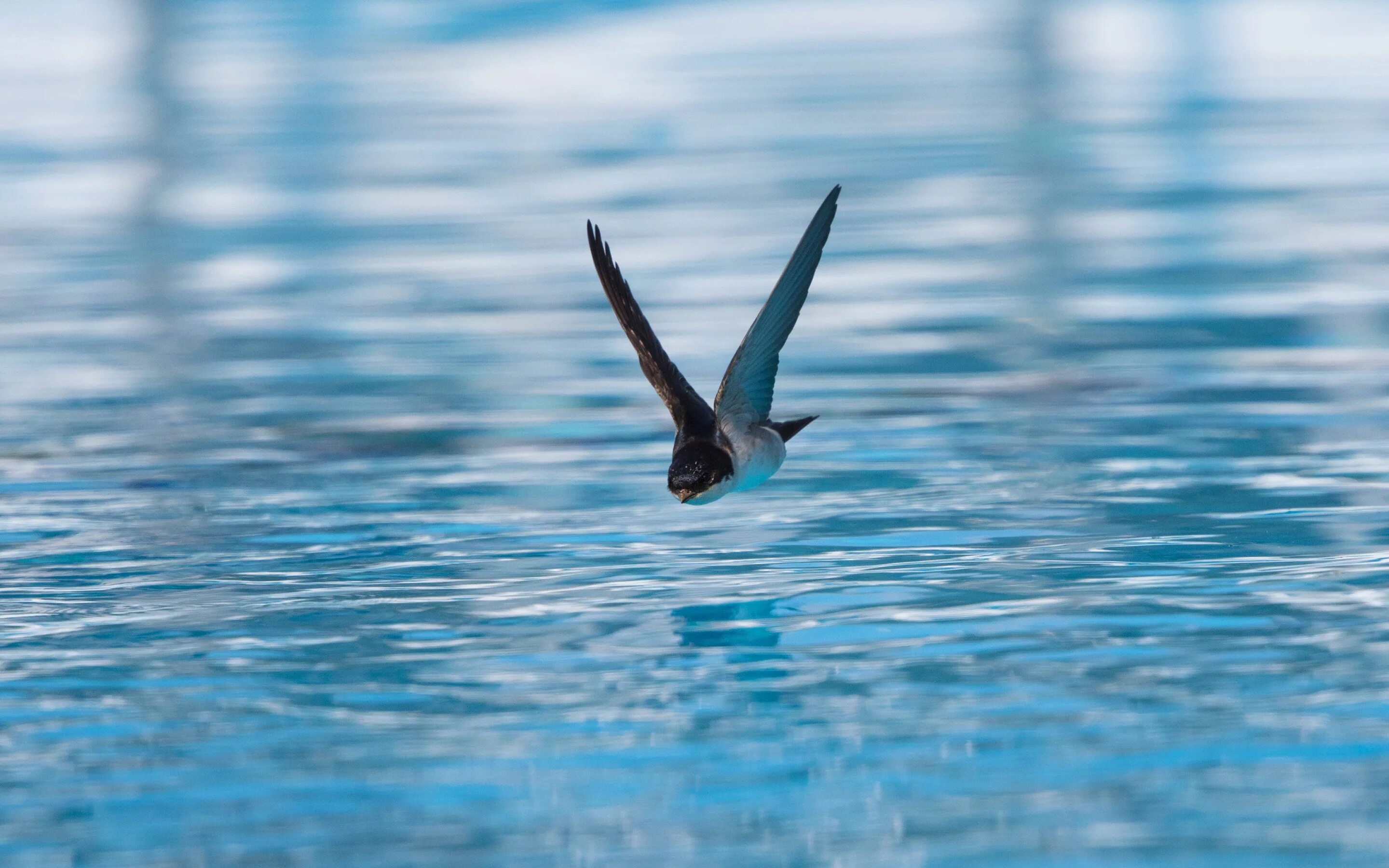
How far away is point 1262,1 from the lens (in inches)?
995

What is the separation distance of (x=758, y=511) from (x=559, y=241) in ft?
20.2

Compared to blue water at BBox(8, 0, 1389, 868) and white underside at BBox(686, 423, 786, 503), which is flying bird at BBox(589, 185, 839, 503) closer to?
white underside at BBox(686, 423, 786, 503)

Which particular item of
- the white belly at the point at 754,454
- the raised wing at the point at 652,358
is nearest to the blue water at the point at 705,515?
the white belly at the point at 754,454

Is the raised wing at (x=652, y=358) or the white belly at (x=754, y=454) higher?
the raised wing at (x=652, y=358)

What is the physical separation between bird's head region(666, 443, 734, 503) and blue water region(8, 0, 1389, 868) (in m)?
0.43

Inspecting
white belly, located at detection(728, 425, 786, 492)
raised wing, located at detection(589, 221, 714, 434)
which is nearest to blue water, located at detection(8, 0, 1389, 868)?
white belly, located at detection(728, 425, 786, 492)

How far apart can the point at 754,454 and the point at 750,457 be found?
34 millimetres

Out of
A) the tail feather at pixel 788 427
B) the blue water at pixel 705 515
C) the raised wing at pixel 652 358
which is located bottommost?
the blue water at pixel 705 515

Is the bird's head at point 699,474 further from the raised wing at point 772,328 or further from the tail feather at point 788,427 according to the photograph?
the tail feather at point 788,427

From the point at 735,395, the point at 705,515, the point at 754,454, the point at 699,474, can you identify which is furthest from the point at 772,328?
the point at 705,515

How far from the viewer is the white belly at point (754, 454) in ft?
16.6

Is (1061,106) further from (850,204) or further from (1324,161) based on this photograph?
(850,204)

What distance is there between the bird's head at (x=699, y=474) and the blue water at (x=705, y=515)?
43 cm

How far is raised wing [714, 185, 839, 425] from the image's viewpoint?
16.5ft
